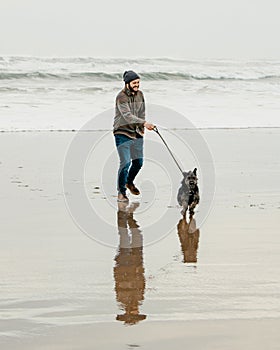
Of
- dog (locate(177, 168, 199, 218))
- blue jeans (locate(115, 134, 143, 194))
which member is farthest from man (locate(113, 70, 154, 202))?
dog (locate(177, 168, 199, 218))

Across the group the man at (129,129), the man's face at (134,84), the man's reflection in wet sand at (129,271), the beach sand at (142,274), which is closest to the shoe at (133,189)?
the man at (129,129)

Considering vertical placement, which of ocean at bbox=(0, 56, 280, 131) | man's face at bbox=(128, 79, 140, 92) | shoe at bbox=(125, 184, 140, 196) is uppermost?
ocean at bbox=(0, 56, 280, 131)

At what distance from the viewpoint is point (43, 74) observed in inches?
1231

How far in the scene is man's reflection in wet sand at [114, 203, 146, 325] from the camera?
170 inches

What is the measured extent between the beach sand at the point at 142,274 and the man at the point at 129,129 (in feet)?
0.94

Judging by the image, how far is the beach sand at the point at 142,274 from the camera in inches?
153

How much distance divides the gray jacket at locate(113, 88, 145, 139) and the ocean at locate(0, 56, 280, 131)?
32.6ft

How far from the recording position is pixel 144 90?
2748cm

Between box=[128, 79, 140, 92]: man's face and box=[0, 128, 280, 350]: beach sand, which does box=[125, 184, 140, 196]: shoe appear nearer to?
box=[0, 128, 280, 350]: beach sand

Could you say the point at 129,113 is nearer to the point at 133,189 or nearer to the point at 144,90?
the point at 133,189

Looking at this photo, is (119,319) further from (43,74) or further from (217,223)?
(43,74)

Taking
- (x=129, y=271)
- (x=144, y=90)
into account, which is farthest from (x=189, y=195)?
(x=144, y=90)

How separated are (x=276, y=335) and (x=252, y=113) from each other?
733 inches

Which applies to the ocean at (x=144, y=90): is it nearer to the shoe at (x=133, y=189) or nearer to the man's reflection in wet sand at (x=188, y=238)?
the shoe at (x=133, y=189)
